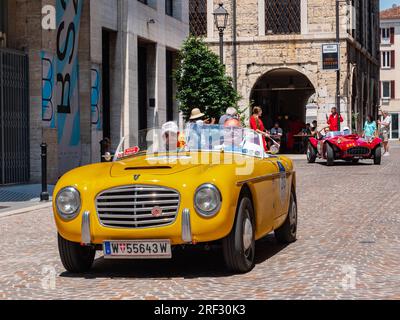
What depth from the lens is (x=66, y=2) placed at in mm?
22406

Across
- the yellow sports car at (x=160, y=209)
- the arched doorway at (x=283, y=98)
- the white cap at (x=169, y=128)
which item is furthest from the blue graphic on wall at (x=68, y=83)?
the arched doorway at (x=283, y=98)

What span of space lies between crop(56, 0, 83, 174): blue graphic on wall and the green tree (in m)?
7.36

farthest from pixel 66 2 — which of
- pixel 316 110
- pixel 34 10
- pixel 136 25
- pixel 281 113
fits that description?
pixel 281 113

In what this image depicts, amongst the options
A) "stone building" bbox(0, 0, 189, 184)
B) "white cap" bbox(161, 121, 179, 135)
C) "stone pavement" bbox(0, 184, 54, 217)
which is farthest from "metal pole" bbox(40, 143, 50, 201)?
"white cap" bbox(161, 121, 179, 135)

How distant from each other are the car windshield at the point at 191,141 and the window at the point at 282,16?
36293 mm

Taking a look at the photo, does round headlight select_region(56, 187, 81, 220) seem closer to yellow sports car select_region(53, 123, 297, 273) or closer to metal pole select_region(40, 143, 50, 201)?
yellow sports car select_region(53, 123, 297, 273)

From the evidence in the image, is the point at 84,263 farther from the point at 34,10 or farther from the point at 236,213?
the point at 34,10

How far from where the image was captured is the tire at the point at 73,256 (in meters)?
7.95

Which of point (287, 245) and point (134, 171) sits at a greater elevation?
point (134, 171)

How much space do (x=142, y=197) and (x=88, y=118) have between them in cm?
1662

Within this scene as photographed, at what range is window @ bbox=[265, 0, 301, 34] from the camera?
4475cm

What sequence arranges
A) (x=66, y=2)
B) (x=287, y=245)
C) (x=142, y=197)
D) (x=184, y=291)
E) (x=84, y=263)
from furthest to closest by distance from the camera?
(x=66, y=2) < (x=287, y=245) < (x=84, y=263) < (x=142, y=197) < (x=184, y=291)

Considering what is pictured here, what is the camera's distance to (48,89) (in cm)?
2111

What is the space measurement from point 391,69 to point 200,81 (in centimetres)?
5995
